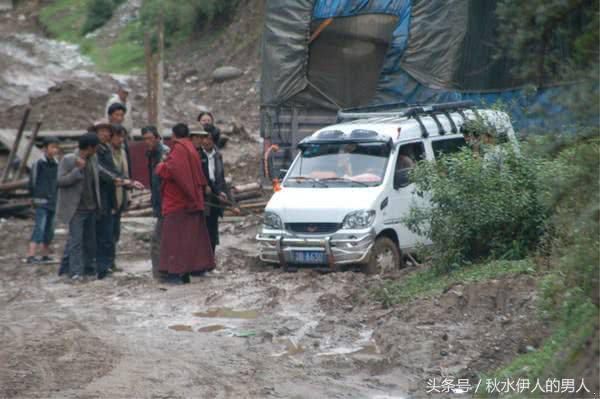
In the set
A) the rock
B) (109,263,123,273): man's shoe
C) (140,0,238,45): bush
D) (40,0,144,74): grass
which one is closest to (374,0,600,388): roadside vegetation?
(109,263,123,273): man's shoe

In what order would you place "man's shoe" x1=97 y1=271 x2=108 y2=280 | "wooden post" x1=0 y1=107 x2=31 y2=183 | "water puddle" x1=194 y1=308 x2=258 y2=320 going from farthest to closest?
"wooden post" x1=0 y1=107 x2=31 y2=183, "man's shoe" x1=97 y1=271 x2=108 y2=280, "water puddle" x1=194 y1=308 x2=258 y2=320

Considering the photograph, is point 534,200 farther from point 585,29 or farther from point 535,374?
point 585,29

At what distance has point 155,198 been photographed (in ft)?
40.9

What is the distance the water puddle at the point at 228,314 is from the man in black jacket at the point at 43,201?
14.9 ft

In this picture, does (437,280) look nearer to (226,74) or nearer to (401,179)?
(401,179)

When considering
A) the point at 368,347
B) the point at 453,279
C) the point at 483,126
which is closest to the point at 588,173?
the point at 368,347

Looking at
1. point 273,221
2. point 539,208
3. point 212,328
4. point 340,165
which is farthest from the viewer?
point 340,165

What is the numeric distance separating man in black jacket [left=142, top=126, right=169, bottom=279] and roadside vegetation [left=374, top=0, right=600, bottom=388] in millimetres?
3016

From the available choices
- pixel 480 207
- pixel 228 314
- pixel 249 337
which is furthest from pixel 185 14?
pixel 249 337

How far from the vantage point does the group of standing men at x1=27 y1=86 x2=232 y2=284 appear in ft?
39.7

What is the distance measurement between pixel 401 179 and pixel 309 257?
150 cm

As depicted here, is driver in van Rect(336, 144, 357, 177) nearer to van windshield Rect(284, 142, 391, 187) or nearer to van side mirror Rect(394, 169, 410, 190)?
van windshield Rect(284, 142, 391, 187)

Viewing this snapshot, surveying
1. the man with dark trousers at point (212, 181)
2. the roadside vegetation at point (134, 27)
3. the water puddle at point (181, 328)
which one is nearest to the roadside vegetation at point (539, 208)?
the water puddle at point (181, 328)

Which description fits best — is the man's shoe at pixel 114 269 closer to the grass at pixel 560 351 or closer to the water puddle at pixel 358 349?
the water puddle at pixel 358 349
